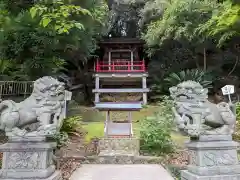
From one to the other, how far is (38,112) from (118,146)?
319 cm

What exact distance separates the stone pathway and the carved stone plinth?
0.64 metres

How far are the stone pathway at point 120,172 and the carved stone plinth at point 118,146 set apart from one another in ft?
2.09

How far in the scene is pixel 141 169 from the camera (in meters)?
5.39

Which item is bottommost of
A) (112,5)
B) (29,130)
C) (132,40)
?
(29,130)

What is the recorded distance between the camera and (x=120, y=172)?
5.13 m

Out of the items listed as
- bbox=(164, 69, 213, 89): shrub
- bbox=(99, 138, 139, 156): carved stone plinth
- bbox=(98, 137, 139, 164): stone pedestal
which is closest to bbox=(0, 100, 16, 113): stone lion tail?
bbox=(98, 137, 139, 164): stone pedestal

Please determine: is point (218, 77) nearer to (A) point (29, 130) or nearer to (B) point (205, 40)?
(B) point (205, 40)

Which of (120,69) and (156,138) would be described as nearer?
(156,138)

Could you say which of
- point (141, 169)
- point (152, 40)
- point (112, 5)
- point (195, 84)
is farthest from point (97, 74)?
point (195, 84)

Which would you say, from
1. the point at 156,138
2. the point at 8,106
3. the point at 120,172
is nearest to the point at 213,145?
the point at 120,172

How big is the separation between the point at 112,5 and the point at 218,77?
9526 mm

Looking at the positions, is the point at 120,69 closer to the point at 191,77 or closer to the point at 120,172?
the point at 191,77

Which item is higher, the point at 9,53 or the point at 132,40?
the point at 132,40

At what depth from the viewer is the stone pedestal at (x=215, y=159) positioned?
12.9 feet
